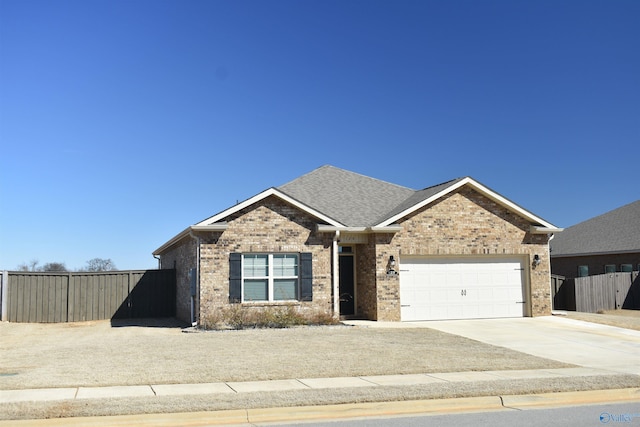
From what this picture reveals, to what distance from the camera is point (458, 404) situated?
Result: 9.27 meters

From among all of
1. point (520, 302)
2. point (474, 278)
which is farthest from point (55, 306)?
point (520, 302)

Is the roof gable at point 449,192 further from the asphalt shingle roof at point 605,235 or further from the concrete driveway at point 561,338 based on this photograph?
the asphalt shingle roof at point 605,235

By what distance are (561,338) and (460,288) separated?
17.6 ft

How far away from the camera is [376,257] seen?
848 inches

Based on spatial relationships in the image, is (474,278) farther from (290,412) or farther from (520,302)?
(290,412)

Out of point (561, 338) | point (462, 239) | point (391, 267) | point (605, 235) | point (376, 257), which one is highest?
point (605, 235)

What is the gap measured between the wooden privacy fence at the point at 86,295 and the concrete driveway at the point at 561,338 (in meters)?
10.7

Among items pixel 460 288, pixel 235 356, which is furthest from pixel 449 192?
pixel 235 356

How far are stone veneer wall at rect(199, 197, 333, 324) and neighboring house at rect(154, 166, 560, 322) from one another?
0.03m

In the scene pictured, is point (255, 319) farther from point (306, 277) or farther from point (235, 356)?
point (235, 356)

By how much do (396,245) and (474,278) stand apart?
327 centimetres

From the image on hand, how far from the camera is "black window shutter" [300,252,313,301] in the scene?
20.4 meters

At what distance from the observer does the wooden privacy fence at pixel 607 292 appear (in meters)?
27.3

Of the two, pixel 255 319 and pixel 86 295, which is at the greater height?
pixel 86 295
